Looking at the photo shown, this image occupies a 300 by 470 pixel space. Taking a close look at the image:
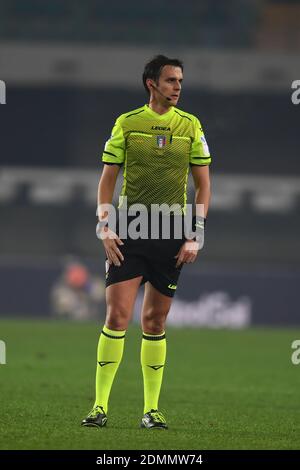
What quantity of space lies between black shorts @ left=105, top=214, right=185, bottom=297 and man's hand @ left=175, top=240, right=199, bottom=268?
5 centimetres

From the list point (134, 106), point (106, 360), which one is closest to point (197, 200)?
point (106, 360)

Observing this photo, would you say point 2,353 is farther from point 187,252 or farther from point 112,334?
point 187,252

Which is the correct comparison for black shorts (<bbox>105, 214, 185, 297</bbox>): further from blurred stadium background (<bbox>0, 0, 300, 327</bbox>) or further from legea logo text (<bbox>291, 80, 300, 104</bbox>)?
legea logo text (<bbox>291, 80, 300, 104</bbox>)

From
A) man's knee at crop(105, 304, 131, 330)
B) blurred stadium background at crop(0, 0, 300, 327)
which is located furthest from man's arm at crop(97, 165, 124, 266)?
blurred stadium background at crop(0, 0, 300, 327)

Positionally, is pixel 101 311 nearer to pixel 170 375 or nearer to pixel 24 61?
pixel 24 61

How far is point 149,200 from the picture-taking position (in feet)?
25.9

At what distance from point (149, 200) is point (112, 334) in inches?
34.7

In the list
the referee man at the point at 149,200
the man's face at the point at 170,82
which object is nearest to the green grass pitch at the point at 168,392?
the referee man at the point at 149,200

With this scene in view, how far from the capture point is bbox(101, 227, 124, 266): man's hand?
7844mm

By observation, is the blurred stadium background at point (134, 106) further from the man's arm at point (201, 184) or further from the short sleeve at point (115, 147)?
the short sleeve at point (115, 147)

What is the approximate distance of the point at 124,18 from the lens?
28234 millimetres

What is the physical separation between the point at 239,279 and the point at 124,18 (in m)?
7.56

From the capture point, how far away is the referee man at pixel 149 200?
25.8ft
